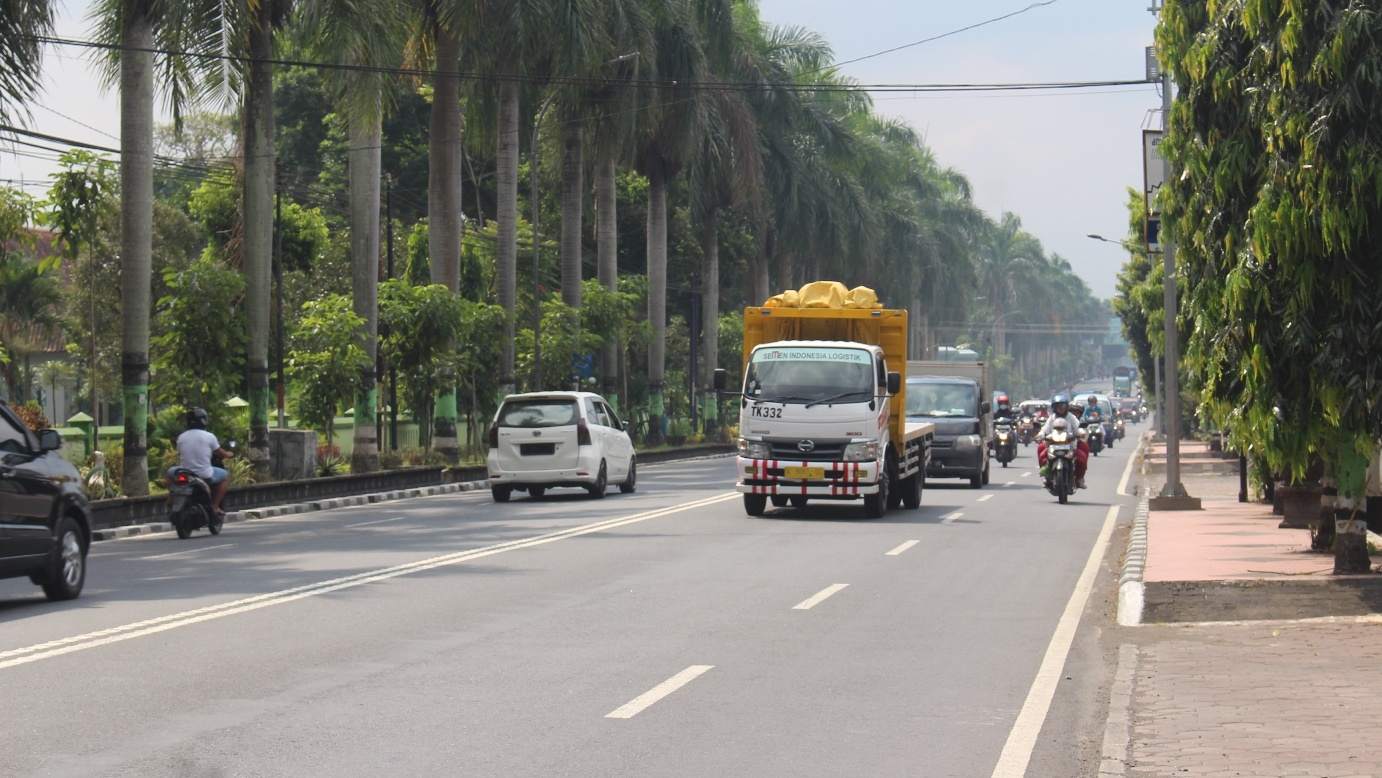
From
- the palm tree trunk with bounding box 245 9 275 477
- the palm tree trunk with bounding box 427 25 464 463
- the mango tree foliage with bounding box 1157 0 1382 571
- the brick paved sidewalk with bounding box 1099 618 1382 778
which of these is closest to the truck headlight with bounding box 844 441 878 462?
the mango tree foliage with bounding box 1157 0 1382 571

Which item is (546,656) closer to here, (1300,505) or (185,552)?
(185,552)

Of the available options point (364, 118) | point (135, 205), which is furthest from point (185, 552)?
point (364, 118)

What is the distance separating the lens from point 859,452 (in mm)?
25391

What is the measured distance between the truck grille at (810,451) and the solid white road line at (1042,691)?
23.5 ft

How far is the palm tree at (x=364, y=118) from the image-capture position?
32656 mm

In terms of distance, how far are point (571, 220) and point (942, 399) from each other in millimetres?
17645

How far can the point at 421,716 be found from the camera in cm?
979

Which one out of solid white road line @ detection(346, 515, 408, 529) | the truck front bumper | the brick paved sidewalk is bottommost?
the brick paved sidewalk

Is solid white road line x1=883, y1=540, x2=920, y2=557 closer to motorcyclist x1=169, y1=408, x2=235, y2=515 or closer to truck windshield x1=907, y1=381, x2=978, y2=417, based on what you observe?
motorcyclist x1=169, y1=408, x2=235, y2=515

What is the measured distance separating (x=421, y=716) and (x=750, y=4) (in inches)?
2493

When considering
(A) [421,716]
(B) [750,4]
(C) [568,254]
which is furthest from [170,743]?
(B) [750,4]

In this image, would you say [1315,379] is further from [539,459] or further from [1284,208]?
[539,459]

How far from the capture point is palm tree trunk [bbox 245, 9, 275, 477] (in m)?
33.7

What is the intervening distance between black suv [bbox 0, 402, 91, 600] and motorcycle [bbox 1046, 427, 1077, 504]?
18611mm
